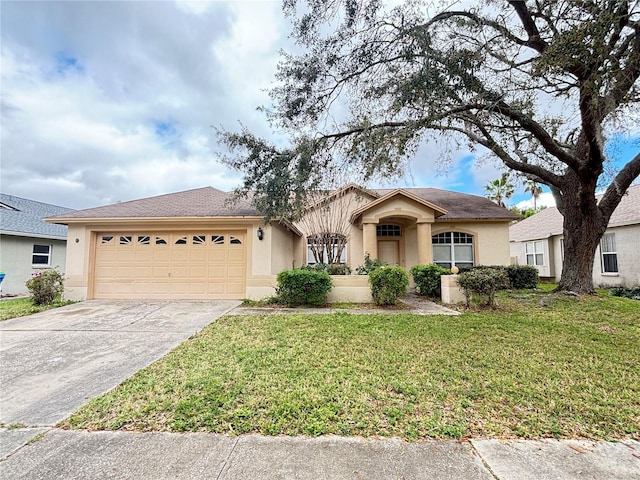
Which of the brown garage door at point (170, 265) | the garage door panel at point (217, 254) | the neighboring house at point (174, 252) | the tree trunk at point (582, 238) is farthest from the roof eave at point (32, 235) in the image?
the tree trunk at point (582, 238)

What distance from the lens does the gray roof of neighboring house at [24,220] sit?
571 inches

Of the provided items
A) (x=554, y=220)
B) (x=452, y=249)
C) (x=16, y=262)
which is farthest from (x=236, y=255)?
(x=554, y=220)

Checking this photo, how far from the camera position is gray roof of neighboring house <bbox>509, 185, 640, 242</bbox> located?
13927 mm

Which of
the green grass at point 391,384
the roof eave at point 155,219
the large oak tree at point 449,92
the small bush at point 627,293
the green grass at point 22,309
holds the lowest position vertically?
the green grass at point 391,384

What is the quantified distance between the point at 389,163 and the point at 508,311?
18.2 ft

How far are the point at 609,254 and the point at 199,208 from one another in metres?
19.0

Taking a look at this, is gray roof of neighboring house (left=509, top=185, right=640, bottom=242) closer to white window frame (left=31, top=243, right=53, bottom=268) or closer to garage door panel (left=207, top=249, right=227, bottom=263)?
garage door panel (left=207, top=249, right=227, bottom=263)

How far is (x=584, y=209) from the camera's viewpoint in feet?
36.3

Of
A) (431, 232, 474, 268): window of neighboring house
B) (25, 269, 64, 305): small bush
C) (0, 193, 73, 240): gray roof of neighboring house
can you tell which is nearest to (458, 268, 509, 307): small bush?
(431, 232, 474, 268): window of neighboring house

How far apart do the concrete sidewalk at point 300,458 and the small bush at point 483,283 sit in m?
6.37

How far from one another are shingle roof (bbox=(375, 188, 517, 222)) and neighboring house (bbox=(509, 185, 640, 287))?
4.71 m

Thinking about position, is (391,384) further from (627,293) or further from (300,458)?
(627,293)

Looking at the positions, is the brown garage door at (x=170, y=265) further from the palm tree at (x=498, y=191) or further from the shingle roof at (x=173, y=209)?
the palm tree at (x=498, y=191)

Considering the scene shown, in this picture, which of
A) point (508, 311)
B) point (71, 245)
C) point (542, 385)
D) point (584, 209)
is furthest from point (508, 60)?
point (71, 245)
